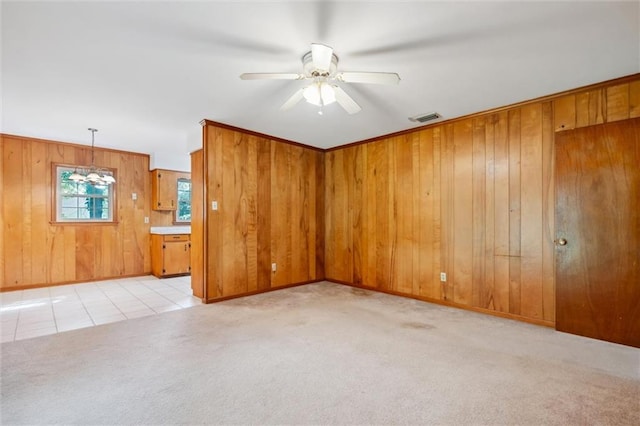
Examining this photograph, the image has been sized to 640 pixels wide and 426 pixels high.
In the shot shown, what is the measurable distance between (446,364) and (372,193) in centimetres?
287

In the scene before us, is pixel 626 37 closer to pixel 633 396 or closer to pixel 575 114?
pixel 575 114

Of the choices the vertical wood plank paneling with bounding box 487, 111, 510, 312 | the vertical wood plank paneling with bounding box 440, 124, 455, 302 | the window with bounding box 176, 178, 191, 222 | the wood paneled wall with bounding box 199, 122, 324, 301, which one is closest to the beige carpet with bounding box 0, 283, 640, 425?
the vertical wood plank paneling with bounding box 487, 111, 510, 312

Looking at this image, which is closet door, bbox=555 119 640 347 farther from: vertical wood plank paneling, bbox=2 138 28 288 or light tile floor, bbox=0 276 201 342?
vertical wood plank paneling, bbox=2 138 28 288

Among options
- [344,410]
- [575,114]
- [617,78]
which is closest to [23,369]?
[344,410]

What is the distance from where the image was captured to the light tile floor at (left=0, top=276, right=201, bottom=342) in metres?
3.12

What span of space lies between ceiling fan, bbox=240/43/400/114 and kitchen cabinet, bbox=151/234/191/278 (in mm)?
4446

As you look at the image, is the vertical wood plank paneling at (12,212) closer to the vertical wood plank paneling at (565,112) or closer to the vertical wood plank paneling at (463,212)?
the vertical wood plank paneling at (463,212)

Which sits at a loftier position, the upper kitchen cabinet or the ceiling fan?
the ceiling fan

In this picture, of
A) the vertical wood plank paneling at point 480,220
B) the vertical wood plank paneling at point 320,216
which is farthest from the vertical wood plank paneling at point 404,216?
the vertical wood plank paneling at point 320,216

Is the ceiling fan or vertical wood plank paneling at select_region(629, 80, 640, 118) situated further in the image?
vertical wood plank paneling at select_region(629, 80, 640, 118)

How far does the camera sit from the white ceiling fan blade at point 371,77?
200cm

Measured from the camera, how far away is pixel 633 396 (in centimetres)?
186

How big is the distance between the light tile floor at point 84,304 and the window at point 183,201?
1617 mm

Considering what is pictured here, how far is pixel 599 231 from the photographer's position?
2740 millimetres
